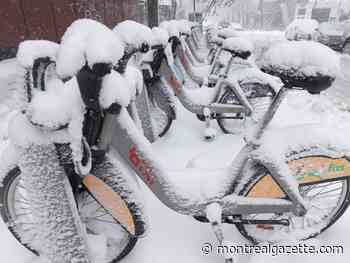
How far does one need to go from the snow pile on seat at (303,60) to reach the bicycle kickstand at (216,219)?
2.81 feet

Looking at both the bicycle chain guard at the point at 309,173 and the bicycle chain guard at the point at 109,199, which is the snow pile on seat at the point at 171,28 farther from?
the bicycle chain guard at the point at 109,199

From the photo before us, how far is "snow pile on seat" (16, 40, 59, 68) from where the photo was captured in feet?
4.78

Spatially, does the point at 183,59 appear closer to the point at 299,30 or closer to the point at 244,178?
the point at 299,30

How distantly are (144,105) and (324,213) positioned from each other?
1796mm

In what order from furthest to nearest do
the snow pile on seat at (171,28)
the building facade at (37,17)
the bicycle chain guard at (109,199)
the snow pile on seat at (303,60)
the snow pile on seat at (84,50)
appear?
the building facade at (37,17) < the snow pile on seat at (171,28) < the bicycle chain guard at (109,199) < the snow pile on seat at (303,60) < the snow pile on seat at (84,50)

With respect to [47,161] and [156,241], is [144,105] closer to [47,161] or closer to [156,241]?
[156,241]

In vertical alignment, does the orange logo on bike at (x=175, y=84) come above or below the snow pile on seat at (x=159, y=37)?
below

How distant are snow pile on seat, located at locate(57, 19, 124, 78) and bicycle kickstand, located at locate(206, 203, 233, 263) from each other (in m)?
1.08

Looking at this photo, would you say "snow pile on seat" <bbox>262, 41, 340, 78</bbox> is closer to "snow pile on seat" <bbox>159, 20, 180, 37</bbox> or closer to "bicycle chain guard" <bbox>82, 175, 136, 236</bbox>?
"bicycle chain guard" <bbox>82, 175, 136, 236</bbox>

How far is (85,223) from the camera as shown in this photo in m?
1.87

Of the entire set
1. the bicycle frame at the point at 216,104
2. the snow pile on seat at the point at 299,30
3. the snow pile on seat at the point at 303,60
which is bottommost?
the bicycle frame at the point at 216,104

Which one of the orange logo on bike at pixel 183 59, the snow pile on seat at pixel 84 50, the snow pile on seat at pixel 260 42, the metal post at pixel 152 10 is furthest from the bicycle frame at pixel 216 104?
the metal post at pixel 152 10

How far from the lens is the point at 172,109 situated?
329 cm

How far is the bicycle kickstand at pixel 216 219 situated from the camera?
178 cm
